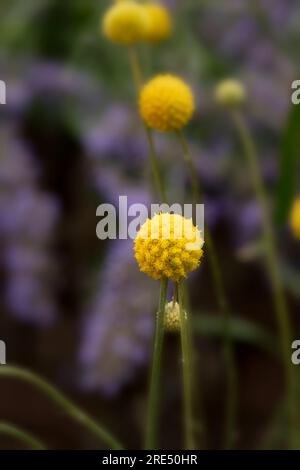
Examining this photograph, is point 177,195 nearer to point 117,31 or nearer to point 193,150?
point 193,150

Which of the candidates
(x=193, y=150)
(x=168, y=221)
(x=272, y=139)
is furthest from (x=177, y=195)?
(x=168, y=221)

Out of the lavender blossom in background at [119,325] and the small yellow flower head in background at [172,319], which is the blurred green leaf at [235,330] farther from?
the small yellow flower head in background at [172,319]

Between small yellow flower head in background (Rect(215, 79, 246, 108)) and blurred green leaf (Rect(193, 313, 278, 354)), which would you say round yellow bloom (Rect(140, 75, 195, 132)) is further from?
blurred green leaf (Rect(193, 313, 278, 354))

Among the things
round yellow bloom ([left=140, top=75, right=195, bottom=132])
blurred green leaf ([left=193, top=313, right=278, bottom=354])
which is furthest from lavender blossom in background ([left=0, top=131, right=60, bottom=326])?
round yellow bloom ([left=140, top=75, right=195, bottom=132])

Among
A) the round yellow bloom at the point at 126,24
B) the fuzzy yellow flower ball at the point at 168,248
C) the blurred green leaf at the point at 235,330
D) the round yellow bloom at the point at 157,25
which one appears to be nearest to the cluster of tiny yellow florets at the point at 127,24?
the round yellow bloom at the point at 126,24

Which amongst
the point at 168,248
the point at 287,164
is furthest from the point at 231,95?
the point at 168,248
